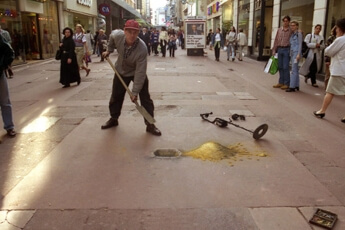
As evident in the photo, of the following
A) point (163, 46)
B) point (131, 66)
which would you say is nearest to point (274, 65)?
point (131, 66)

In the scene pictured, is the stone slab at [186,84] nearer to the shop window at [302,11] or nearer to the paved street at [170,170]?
the paved street at [170,170]

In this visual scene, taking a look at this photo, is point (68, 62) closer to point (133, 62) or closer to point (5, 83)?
point (5, 83)

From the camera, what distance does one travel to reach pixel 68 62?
957 centimetres

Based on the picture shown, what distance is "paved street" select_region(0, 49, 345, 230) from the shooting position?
10.1 feet

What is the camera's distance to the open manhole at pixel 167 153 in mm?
4551

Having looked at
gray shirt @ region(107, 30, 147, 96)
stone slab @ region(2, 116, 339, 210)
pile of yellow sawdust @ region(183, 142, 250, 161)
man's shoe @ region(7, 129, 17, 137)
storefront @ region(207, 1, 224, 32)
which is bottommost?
stone slab @ region(2, 116, 339, 210)

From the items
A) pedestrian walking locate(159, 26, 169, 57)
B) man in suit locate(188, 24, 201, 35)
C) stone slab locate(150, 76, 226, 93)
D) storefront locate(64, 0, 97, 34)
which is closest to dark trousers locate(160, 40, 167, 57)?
pedestrian walking locate(159, 26, 169, 57)

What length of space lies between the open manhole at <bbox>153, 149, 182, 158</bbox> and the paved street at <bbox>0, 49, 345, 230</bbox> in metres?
0.08

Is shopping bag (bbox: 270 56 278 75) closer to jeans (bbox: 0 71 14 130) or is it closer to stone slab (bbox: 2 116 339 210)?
stone slab (bbox: 2 116 339 210)

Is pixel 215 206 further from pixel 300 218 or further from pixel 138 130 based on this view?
pixel 138 130

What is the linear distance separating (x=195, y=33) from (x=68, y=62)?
13831 mm

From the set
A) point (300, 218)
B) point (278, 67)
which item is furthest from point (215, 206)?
point (278, 67)

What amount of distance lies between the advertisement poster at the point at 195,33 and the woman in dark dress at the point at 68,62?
13.4m

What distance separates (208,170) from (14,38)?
48.9 ft
